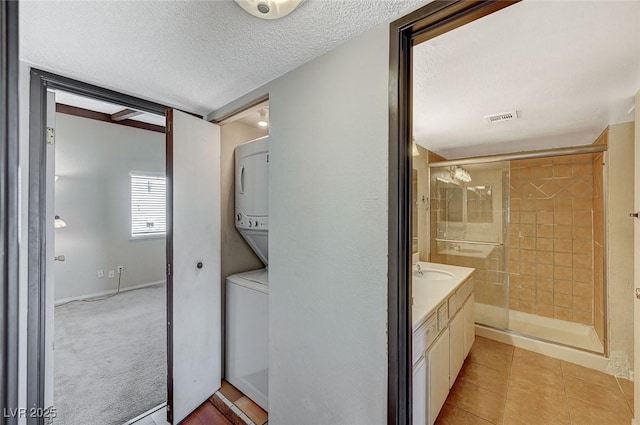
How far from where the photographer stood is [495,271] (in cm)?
313

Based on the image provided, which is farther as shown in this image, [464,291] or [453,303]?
[464,291]

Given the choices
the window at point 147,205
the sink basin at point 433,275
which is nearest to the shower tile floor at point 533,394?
the sink basin at point 433,275

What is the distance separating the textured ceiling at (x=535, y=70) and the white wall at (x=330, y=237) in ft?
1.57

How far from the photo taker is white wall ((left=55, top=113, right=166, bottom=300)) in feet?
11.9

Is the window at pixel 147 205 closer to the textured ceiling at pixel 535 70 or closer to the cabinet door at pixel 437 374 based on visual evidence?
the textured ceiling at pixel 535 70

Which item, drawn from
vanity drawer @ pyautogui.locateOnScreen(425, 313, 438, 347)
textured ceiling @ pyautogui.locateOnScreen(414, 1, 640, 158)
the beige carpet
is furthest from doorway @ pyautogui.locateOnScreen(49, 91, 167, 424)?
textured ceiling @ pyautogui.locateOnScreen(414, 1, 640, 158)

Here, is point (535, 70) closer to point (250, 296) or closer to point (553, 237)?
point (250, 296)

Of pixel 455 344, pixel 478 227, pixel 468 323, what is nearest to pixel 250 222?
pixel 455 344

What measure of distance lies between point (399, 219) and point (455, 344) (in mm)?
1511

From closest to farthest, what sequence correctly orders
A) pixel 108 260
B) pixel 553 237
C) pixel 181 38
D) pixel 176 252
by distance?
pixel 181 38 → pixel 176 252 → pixel 553 237 → pixel 108 260

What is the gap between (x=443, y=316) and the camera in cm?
171

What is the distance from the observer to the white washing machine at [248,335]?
1.82 meters

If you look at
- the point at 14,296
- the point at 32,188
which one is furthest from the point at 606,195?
the point at 32,188

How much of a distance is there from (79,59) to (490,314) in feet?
13.3
